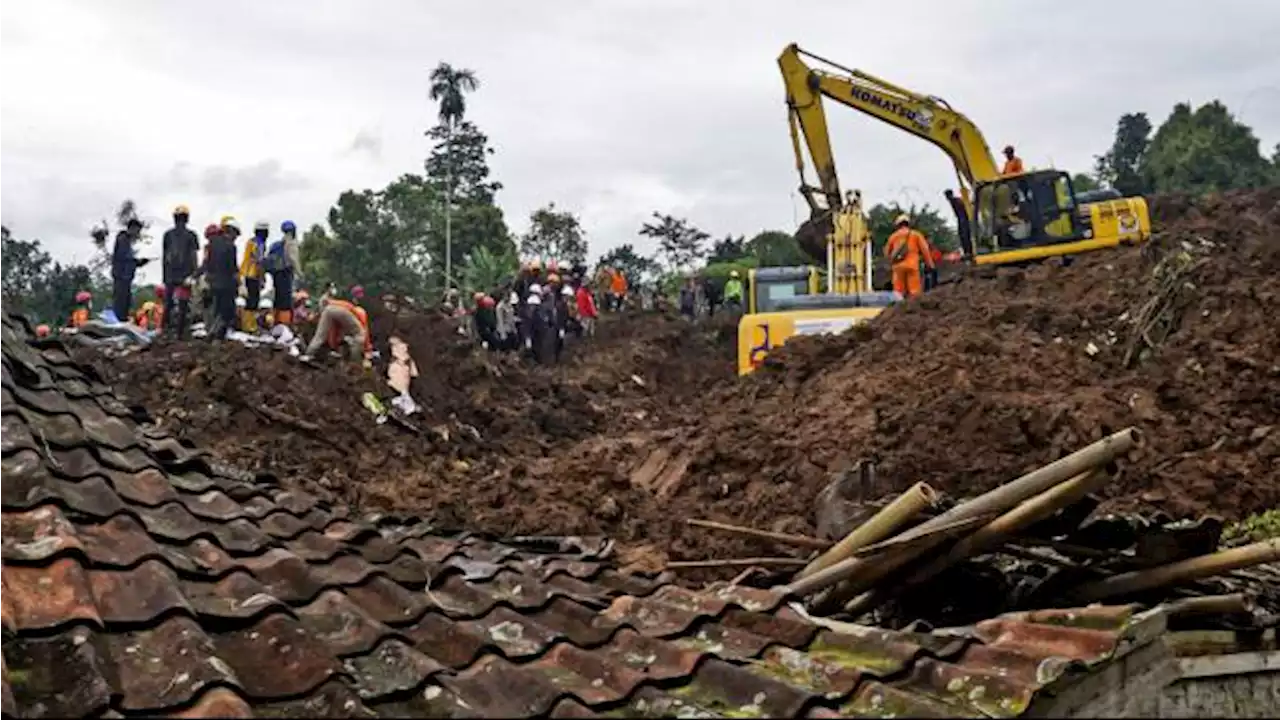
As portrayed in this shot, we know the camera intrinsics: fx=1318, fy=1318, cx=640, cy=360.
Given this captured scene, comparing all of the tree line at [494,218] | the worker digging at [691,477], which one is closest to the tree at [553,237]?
the tree line at [494,218]

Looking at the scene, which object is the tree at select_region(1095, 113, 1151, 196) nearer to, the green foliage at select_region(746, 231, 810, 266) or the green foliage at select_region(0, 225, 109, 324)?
the green foliage at select_region(746, 231, 810, 266)

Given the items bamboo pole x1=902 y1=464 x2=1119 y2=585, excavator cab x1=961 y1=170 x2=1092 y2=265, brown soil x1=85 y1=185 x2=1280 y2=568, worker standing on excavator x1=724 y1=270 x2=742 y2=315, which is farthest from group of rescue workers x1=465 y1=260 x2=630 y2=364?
Answer: bamboo pole x1=902 y1=464 x2=1119 y2=585

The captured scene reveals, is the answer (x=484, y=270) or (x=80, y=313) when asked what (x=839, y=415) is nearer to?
(x=80, y=313)

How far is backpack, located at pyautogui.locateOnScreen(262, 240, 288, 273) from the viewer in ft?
58.6

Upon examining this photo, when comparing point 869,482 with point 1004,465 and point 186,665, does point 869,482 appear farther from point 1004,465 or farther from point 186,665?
point 186,665

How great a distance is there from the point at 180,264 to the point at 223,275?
831mm

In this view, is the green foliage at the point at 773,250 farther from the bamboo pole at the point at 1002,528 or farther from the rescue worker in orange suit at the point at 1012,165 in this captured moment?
the bamboo pole at the point at 1002,528

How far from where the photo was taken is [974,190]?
20391mm

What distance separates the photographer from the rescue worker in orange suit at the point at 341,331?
57.1 feet

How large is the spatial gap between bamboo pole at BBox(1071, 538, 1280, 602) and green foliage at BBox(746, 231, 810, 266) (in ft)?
126

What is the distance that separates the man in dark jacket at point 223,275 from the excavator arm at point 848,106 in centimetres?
882

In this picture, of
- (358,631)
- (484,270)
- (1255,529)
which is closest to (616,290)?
(484,270)

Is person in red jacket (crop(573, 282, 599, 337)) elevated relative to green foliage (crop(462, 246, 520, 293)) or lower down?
lower down

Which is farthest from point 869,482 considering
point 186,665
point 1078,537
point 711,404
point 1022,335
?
point 711,404
